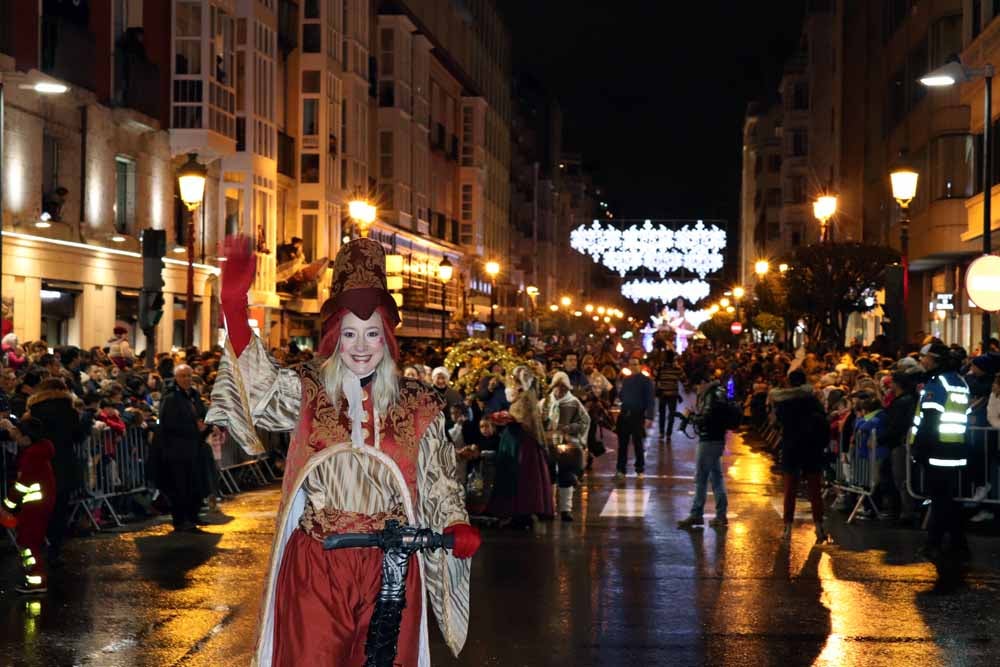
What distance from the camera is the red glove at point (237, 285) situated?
239 inches

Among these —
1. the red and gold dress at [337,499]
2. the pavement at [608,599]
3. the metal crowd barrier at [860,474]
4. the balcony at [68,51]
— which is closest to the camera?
the red and gold dress at [337,499]

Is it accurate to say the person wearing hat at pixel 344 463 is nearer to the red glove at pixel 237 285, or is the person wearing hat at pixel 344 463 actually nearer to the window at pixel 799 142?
the red glove at pixel 237 285

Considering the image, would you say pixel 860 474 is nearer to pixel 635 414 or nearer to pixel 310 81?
pixel 635 414

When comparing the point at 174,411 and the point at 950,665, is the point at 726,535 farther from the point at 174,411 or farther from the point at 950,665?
the point at 950,665

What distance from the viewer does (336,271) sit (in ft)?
20.9

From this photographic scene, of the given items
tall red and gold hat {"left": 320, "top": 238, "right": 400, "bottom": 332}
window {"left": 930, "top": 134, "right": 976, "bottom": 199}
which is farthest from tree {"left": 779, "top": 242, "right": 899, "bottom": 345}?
tall red and gold hat {"left": 320, "top": 238, "right": 400, "bottom": 332}

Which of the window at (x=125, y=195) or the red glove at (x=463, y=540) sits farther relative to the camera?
the window at (x=125, y=195)

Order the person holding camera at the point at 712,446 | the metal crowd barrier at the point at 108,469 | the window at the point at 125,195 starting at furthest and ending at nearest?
the window at the point at 125,195, the person holding camera at the point at 712,446, the metal crowd barrier at the point at 108,469

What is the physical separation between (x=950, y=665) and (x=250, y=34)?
32896 mm

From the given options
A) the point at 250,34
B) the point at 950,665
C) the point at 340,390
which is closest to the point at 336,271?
the point at 340,390

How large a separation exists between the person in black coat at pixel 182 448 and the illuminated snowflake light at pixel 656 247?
107 m

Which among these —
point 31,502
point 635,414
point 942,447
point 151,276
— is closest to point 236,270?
point 31,502

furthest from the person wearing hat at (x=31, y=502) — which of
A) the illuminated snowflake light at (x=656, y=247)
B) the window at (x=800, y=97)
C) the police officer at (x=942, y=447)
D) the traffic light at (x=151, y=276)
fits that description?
the illuminated snowflake light at (x=656, y=247)

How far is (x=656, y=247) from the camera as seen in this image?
13350 centimetres
